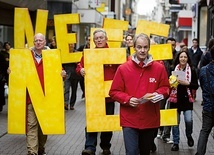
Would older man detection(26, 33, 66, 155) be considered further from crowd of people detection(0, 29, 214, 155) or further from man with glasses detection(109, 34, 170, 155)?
man with glasses detection(109, 34, 170, 155)

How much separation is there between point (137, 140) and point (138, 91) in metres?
0.57

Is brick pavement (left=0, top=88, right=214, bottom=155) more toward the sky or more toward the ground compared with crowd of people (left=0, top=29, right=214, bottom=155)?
more toward the ground

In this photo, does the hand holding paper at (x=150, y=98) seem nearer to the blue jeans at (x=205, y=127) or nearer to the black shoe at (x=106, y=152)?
the blue jeans at (x=205, y=127)

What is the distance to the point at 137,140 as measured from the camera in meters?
6.29

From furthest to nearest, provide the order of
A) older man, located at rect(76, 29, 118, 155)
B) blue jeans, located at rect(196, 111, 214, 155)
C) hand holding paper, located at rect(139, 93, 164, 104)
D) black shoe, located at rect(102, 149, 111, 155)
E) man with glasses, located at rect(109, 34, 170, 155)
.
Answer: black shoe, located at rect(102, 149, 111, 155) → older man, located at rect(76, 29, 118, 155) → blue jeans, located at rect(196, 111, 214, 155) → man with glasses, located at rect(109, 34, 170, 155) → hand holding paper, located at rect(139, 93, 164, 104)

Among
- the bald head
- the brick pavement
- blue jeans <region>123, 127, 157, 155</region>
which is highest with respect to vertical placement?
the bald head

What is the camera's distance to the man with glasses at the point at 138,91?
20.3 feet

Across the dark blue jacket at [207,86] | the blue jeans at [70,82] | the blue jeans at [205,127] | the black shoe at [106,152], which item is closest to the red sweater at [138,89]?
the dark blue jacket at [207,86]

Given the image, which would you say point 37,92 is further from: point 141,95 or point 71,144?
point 141,95

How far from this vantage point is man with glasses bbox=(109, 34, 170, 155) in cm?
620

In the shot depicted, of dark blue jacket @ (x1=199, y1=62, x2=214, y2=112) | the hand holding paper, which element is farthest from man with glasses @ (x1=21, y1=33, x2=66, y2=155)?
the hand holding paper

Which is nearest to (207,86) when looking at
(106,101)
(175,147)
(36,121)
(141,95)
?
(106,101)

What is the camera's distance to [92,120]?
27.7ft

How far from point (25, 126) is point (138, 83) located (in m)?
2.97
